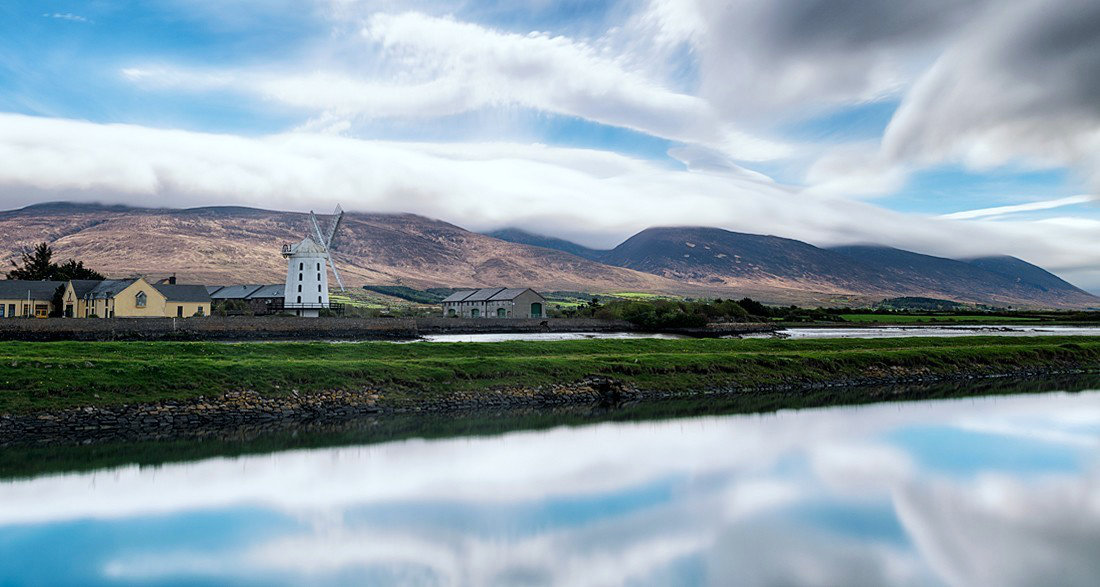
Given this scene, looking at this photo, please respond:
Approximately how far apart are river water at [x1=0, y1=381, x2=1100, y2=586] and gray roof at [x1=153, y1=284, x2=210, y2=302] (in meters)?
51.1

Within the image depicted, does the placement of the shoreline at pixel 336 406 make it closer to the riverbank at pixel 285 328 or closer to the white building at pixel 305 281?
the riverbank at pixel 285 328

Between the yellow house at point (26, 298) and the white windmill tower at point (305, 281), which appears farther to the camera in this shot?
the white windmill tower at point (305, 281)

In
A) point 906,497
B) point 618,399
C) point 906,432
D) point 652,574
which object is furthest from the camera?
point 618,399

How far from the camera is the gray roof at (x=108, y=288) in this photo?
67.2 m

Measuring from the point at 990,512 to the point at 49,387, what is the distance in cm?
3047

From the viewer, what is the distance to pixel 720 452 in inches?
1036

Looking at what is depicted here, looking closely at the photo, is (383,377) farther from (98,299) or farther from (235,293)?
(235,293)

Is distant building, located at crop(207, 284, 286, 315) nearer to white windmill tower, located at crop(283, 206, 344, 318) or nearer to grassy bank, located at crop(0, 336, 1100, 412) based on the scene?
white windmill tower, located at crop(283, 206, 344, 318)

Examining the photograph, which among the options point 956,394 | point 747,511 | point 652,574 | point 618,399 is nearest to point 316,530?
point 652,574

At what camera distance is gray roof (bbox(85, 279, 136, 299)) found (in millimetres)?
67250

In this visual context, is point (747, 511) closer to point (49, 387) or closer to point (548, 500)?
point (548, 500)

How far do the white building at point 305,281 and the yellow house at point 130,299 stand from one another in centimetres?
876

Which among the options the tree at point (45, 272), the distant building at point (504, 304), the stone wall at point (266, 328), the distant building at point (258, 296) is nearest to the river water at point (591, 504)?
the stone wall at point (266, 328)

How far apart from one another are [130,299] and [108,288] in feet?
8.98
